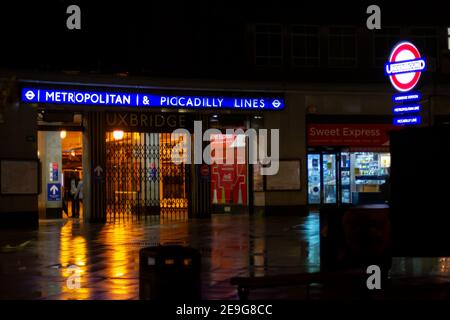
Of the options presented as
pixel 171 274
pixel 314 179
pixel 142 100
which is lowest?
pixel 171 274

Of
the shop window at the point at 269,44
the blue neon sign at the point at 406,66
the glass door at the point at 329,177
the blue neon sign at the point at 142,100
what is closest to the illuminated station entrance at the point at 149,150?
the blue neon sign at the point at 142,100

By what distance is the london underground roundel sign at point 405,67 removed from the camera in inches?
711

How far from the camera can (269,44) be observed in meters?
24.5

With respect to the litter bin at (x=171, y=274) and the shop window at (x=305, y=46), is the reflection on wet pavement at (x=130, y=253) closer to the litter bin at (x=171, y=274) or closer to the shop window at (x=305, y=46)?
the litter bin at (x=171, y=274)

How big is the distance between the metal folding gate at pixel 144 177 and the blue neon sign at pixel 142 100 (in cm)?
197

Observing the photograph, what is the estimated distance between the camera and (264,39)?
24.4m

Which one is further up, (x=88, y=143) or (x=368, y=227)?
(x=88, y=143)

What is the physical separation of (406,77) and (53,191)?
14630 mm

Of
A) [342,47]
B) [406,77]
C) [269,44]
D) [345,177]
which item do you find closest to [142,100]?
[269,44]

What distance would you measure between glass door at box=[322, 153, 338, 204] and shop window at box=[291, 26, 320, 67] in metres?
3.86

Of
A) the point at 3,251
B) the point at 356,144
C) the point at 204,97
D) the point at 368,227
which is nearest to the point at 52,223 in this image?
the point at 204,97

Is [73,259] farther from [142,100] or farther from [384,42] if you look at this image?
[384,42]
